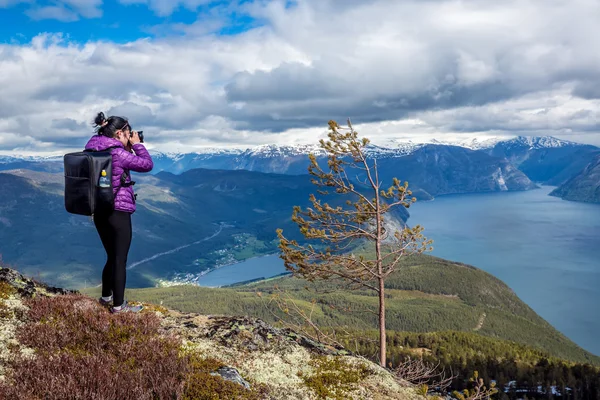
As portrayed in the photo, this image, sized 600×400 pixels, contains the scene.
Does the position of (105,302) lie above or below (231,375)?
above

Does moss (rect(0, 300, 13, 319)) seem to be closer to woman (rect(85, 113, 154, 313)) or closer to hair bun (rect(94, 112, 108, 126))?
woman (rect(85, 113, 154, 313))

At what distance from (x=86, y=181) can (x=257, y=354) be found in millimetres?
5037

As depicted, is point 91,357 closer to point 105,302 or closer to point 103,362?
point 103,362

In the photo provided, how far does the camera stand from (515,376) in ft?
327

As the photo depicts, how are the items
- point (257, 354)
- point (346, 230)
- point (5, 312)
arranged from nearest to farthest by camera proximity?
point (5, 312) < point (257, 354) < point (346, 230)

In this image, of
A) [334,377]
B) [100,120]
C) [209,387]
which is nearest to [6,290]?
[100,120]

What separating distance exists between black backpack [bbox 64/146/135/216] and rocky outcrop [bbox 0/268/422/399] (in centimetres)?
235

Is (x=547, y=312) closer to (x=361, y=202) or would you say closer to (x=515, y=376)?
(x=515, y=376)

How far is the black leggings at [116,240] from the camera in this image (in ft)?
28.3

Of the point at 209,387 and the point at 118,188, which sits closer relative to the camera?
the point at 209,387

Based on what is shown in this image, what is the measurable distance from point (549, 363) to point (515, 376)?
14.6 meters

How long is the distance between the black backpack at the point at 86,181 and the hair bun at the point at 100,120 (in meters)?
1.13

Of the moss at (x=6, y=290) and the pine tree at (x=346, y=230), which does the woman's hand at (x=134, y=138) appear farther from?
the pine tree at (x=346, y=230)

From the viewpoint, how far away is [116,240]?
28.9ft
